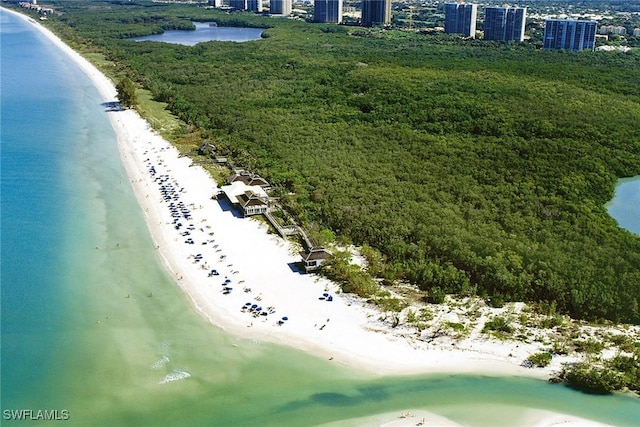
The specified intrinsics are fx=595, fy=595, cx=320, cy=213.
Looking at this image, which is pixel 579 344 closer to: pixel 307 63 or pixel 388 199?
pixel 388 199

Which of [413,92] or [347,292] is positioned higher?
[413,92]

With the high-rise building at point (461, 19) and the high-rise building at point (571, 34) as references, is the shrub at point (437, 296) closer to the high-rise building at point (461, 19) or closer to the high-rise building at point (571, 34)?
the high-rise building at point (571, 34)

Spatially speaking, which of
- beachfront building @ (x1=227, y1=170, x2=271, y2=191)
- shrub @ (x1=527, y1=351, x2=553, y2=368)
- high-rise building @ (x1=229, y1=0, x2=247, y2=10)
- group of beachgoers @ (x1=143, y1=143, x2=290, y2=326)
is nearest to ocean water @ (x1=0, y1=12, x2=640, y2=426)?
shrub @ (x1=527, y1=351, x2=553, y2=368)

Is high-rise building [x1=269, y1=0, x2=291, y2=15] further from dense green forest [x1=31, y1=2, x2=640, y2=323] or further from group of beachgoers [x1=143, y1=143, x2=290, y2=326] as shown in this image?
group of beachgoers [x1=143, y1=143, x2=290, y2=326]

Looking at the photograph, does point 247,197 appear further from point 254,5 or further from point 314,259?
point 254,5

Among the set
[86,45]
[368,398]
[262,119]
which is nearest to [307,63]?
[262,119]

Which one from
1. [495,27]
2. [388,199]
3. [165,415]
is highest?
[495,27]
